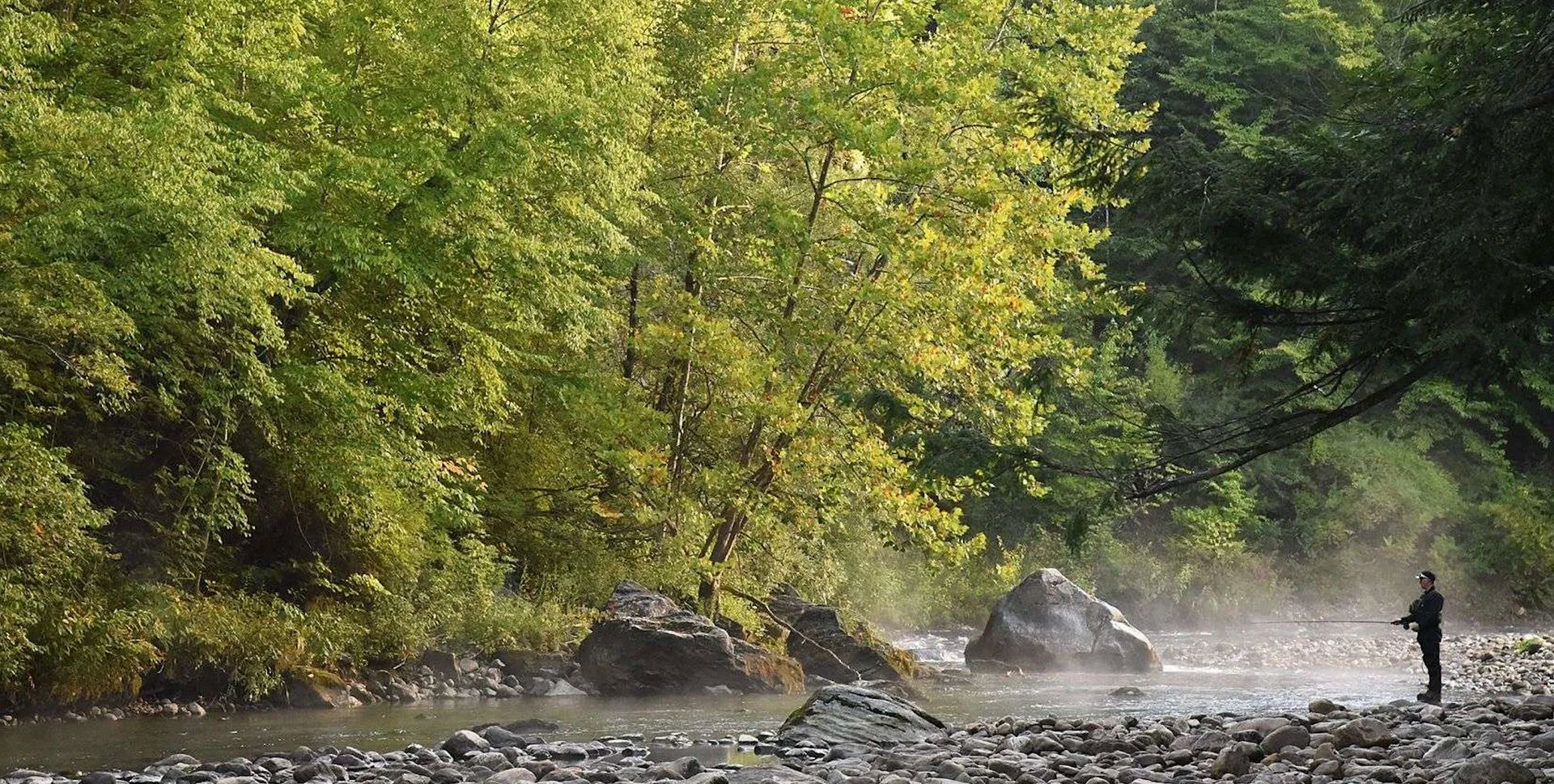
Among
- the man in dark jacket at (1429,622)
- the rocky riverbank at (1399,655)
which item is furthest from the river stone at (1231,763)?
the rocky riverbank at (1399,655)

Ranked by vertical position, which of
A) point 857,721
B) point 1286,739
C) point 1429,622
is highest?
point 1429,622

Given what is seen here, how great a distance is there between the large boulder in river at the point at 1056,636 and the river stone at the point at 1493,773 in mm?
14683

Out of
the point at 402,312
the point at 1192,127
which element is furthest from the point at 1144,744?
the point at 1192,127

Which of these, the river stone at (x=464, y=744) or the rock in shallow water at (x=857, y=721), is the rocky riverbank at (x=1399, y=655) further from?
the river stone at (x=464, y=744)

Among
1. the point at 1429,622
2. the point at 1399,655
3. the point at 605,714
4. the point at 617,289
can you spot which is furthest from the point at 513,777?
the point at 1399,655

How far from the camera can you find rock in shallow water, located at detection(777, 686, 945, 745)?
1088cm

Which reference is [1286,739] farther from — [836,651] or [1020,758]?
[836,651]

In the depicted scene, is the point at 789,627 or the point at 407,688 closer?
the point at 407,688

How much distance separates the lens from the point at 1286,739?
917 cm

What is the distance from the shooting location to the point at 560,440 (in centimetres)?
1855

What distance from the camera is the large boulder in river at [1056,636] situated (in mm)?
21812

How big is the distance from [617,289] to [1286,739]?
→ 11.9 meters

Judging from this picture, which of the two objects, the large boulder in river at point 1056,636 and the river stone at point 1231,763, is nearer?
the river stone at point 1231,763

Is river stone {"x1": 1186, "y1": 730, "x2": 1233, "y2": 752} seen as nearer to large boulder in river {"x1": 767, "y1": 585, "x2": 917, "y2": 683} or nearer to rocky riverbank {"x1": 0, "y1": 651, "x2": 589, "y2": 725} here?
rocky riverbank {"x1": 0, "y1": 651, "x2": 589, "y2": 725}
